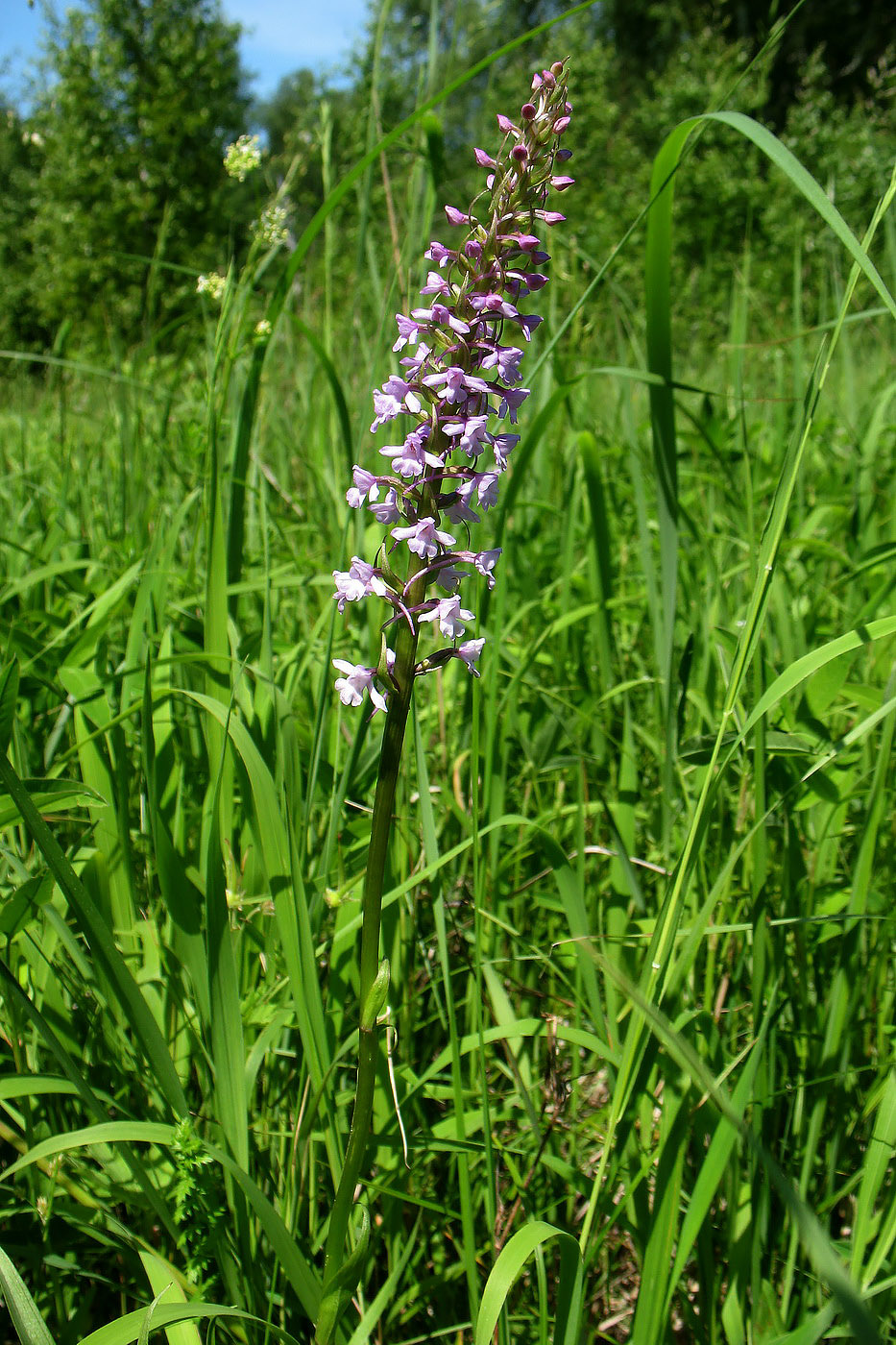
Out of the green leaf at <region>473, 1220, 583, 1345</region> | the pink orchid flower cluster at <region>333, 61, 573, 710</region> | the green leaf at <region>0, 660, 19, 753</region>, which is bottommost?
the green leaf at <region>473, 1220, 583, 1345</region>

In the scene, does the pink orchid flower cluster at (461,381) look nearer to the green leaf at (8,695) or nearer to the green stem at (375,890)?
the green stem at (375,890)

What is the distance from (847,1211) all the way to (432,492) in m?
1.65

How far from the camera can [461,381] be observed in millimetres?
1052

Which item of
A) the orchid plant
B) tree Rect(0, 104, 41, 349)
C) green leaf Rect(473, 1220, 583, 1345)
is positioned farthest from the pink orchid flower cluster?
tree Rect(0, 104, 41, 349)

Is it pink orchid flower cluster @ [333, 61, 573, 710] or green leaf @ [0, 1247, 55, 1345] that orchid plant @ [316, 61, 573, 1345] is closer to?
pink orchid flower cluster @ [333, 61, 573, 710]

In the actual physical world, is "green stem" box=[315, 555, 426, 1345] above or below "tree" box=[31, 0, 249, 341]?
below

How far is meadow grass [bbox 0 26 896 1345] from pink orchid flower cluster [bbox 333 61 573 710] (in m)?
0.32

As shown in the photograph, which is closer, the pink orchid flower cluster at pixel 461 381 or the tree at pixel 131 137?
the pink orchid flower cluster at pixel 461 381

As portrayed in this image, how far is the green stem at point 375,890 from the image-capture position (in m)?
1.09

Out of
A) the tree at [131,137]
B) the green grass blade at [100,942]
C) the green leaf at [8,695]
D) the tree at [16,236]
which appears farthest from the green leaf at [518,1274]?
the tree at [131,137]

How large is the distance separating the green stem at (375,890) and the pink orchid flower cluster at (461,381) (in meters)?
0.02

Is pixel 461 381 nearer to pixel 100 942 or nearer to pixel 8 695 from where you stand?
pixel 100 942

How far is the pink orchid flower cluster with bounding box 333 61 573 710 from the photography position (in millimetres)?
1077

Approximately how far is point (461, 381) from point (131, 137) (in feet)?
138
